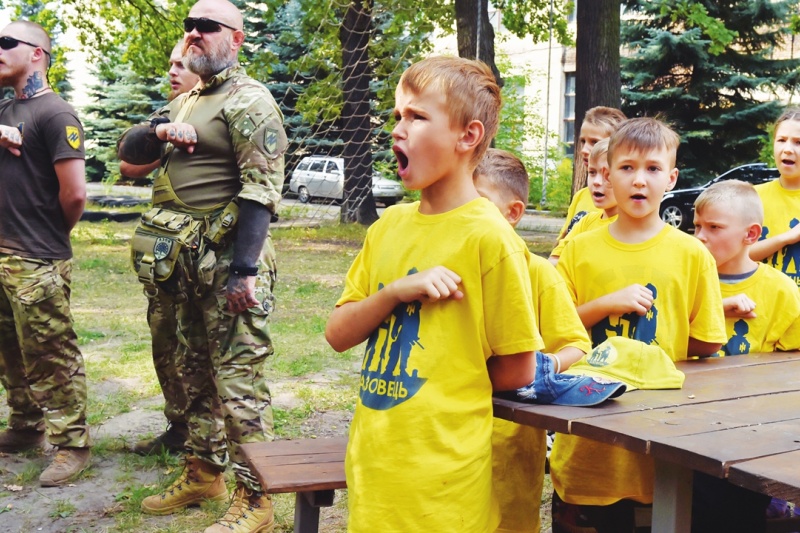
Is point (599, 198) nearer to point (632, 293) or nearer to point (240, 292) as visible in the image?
point (632, 293)

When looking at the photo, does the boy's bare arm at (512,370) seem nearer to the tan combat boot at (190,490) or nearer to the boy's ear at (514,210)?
the boy's ear at (514,210)

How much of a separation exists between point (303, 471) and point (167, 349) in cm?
178

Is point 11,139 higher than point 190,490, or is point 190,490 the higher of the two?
point 11,139

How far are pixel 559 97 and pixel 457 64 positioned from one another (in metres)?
28.7

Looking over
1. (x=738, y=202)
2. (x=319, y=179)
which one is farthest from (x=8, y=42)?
(x=319, y=179)

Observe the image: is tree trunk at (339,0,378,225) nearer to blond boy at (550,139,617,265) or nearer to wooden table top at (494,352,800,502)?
blond boy at (550,139,617,265)

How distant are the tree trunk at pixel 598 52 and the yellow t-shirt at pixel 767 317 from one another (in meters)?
7.99

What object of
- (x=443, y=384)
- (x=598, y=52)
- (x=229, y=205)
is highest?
(x=598, y=52)

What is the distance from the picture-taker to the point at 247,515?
3672mm

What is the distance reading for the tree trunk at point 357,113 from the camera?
16.8 meters

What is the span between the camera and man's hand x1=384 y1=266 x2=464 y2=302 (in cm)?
217

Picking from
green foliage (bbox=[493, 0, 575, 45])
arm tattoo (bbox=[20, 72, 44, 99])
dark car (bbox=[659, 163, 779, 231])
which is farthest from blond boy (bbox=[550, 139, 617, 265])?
dark car (bbox=[659, 163, 779, 231])

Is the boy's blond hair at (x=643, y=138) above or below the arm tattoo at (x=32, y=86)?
below

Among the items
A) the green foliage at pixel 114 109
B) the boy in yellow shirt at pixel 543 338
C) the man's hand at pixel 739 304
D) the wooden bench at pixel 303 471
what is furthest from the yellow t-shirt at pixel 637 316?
the green foliage at pixel 114 109
